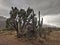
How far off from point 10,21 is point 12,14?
6.23 ft

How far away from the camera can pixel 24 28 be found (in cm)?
3925

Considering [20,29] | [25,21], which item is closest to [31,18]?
[25,21]

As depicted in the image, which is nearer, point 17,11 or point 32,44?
point 32,44

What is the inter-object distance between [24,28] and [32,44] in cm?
805

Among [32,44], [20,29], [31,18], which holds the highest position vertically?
[31,18]

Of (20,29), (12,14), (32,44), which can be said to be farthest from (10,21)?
(32,44)

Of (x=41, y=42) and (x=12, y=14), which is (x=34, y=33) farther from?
(x=12, y=14)

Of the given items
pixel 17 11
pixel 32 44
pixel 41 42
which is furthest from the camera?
pixel 17 11

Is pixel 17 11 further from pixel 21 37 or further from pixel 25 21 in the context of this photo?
pixel 21 37

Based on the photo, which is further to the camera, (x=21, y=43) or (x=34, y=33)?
(x=34, y=33)

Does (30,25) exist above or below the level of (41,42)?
above

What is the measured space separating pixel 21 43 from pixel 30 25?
25.4 feet

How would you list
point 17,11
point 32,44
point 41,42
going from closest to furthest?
point 32,44
point 41,42
point 17,11

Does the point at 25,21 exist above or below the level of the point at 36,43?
above
